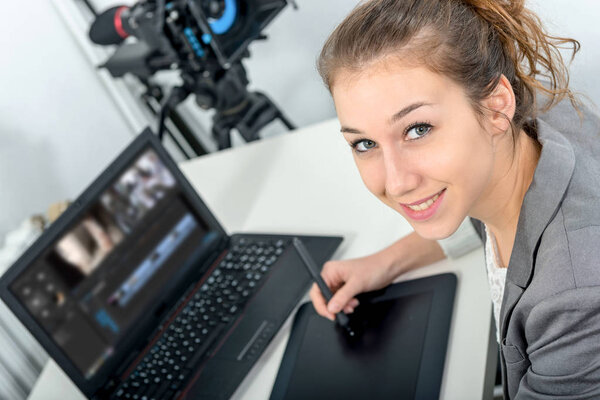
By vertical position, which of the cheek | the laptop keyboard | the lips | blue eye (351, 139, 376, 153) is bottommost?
the laptop keyboard

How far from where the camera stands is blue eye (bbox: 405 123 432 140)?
76 cm

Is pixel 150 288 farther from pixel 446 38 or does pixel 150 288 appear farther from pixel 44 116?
pixel 44 116

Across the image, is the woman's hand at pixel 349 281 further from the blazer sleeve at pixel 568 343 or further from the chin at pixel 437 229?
the blazer sleeve at pixel 568 343

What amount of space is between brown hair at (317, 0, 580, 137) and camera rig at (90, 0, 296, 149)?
28.2 inches

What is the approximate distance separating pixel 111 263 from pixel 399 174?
23.9 inches

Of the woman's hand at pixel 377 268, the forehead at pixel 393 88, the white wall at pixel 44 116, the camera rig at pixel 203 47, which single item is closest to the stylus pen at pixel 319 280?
the woman's hand at pixel 377 268

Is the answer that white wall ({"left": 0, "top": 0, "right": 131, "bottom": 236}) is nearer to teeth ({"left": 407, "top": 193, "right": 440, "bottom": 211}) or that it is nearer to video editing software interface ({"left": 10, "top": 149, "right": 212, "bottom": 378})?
video editing software interface ({"left": 10, "top": 149, "right": 212, "bottom": 378})

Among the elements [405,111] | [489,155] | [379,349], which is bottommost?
[379,349]

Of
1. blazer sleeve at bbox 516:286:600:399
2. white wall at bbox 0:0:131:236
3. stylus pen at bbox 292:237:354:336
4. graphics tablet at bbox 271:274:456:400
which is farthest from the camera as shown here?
white wall at bbox 0:0:131:236

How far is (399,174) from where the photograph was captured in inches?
31.2

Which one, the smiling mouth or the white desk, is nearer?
the smiling mouth

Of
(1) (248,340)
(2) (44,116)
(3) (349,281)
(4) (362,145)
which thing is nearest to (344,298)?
(3) (349,281)

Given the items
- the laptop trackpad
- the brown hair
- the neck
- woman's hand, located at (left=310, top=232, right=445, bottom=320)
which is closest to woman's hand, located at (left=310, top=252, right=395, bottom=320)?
woman's hand, located at (left=310, top=232, right=445, bottom=320)

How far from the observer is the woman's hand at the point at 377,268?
106 cm
